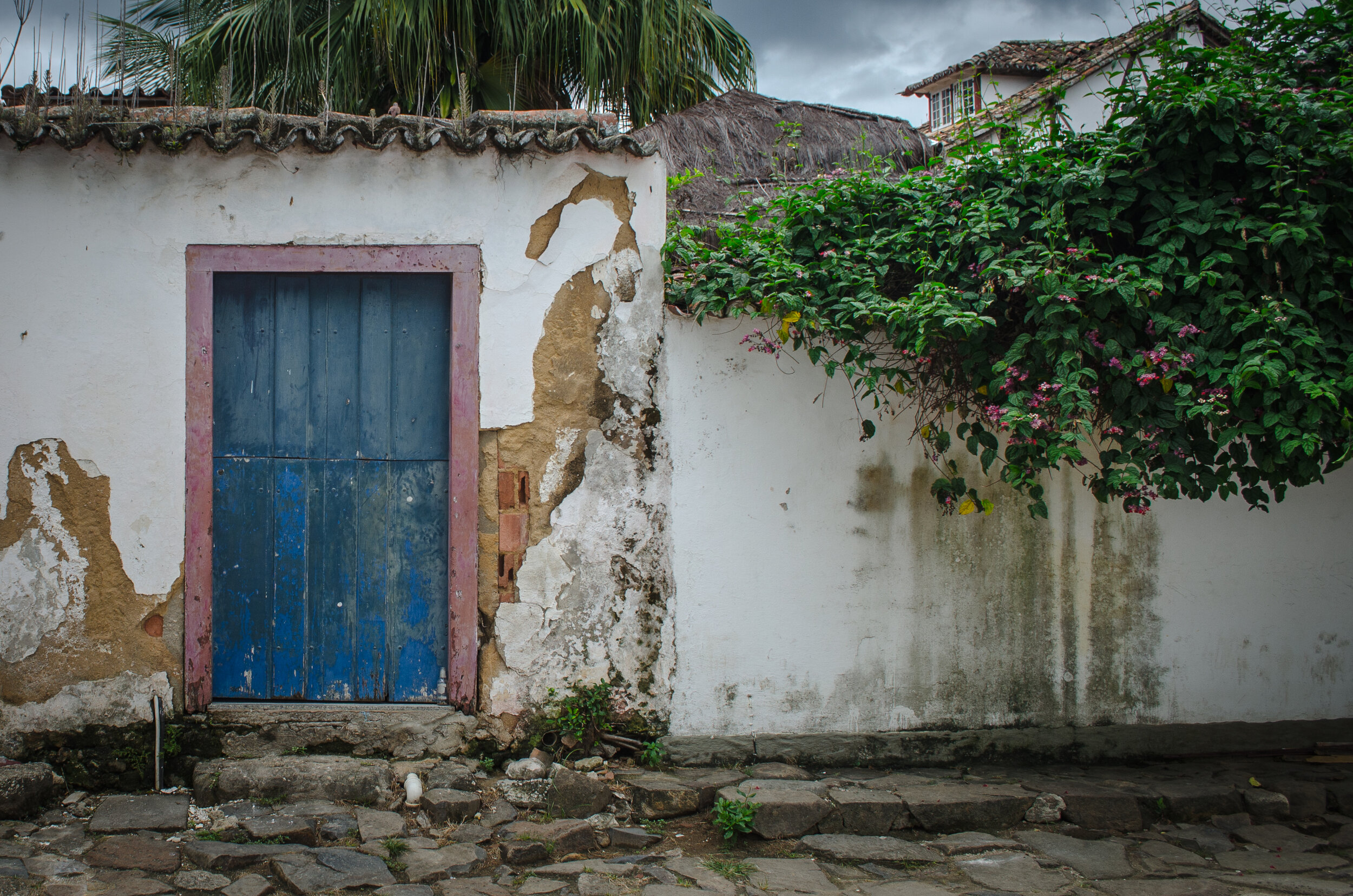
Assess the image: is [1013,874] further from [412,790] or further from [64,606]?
[64,606]

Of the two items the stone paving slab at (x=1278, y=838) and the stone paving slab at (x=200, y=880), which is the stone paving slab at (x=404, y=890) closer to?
the stone paving slab at (x=200, y=880)

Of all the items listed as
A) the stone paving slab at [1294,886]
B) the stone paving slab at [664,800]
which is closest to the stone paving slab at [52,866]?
the stone paving slab at [664,800]

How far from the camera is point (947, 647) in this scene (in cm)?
404

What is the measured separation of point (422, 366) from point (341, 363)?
351 mm

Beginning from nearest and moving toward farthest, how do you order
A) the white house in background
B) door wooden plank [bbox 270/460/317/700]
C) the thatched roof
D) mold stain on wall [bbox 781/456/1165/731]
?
door wooden plank [bbox 270/460/317/700]
mold stain on wall [bbox 781/456/1165/731]
the thatched roof
the white house in background

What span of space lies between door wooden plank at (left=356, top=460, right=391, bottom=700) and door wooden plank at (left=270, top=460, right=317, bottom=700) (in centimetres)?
23

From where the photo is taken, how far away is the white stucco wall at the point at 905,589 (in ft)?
12.9

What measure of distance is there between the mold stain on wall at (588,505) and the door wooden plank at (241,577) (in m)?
0.96

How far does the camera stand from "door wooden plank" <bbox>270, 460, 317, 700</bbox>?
152 inches

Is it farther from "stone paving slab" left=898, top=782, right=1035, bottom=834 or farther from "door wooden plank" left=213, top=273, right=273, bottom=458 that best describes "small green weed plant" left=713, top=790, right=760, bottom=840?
"door wooden plank" left=213, top=273, right=273, bottom=458

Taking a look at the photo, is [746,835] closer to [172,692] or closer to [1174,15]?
[172,692]

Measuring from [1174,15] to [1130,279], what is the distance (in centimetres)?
122

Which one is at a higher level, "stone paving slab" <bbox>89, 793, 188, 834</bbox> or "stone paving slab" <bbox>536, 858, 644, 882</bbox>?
"stone paving slab" <bbox>89, 793, 188, 834</bbox>

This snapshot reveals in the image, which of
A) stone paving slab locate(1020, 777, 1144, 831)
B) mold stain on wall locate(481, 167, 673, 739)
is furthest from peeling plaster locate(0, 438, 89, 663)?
stone paving slab locate(1020, 777, 1144, 831)
